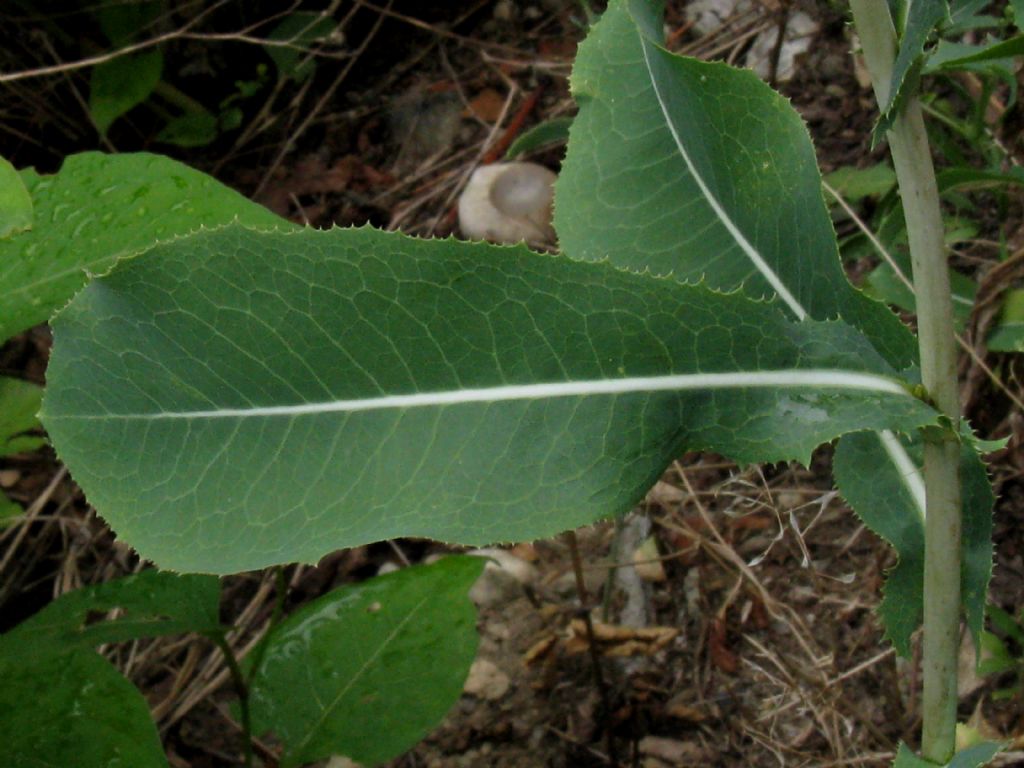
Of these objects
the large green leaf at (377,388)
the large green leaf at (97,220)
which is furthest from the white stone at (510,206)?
the large green leaf at (377,388)

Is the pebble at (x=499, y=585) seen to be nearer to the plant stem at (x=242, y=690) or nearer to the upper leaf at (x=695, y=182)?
the plant stem at (x=242, y=690)

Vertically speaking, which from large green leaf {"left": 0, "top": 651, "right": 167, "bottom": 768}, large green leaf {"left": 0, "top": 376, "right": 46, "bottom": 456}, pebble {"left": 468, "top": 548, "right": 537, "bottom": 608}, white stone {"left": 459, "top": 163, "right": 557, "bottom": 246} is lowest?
pebble {"left": 468, "top": 548, "right": 537, "bottom": 608}

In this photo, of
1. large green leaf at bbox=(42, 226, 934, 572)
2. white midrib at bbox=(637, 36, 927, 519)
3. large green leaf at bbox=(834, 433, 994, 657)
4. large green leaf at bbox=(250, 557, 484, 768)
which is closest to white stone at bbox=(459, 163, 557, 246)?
large green leaf at bbox=(250, 557, 484, 768)

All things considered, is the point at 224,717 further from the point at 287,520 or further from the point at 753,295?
the point at 753,295

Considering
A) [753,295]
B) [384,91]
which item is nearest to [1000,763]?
[753,295]

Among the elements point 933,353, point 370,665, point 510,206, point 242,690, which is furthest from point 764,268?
point 510,206

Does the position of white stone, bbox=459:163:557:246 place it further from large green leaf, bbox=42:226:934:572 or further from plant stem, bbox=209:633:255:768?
large green leaf, bbox=42:226:934:572
